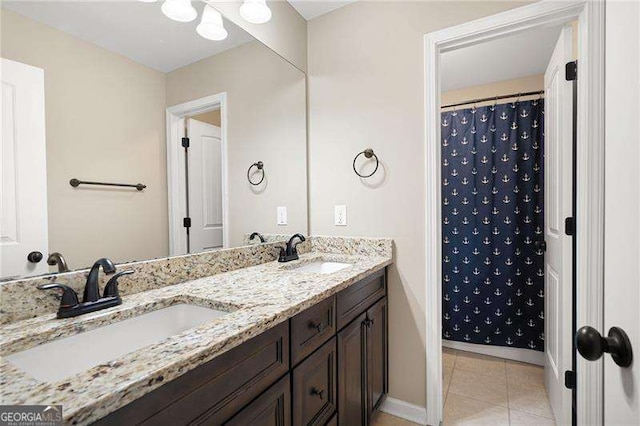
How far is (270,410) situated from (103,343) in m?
0.51

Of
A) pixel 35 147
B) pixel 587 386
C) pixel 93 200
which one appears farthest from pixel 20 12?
pixel 587 386

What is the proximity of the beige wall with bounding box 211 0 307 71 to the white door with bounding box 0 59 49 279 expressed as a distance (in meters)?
0.98

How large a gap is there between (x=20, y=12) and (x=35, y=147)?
1.21 ft

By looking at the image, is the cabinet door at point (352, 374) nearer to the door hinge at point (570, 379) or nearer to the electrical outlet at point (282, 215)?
the electrical outlet at point (282, 215)

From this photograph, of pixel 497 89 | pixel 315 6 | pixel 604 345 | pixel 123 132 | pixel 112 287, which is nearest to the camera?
pixel 604 345

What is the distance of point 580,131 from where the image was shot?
1.39 metres

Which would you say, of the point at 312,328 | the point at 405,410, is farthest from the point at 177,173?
the point at 405,410

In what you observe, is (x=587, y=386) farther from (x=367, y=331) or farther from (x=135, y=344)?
(x=135, y=344)

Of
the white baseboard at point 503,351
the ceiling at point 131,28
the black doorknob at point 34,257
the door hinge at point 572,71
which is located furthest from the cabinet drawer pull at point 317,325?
the white baseboard at point 503,351

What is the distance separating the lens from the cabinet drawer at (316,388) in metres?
1.01

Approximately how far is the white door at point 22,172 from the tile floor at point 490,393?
1.82 m

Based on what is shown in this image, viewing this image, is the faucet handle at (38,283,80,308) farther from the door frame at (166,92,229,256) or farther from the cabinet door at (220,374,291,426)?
the cabinet door at (220,374,291,426)

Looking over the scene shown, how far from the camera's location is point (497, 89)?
9.49 feet

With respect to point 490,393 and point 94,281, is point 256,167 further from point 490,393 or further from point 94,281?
point 490,393
